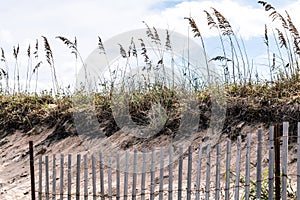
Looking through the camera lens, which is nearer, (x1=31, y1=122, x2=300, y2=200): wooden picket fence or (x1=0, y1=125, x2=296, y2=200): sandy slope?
(x1=31, y1=122, x2=300, y2=200): wooden picket fence

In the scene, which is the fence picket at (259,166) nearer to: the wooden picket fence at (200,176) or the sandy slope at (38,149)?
the wooden picket fence at (200,176)

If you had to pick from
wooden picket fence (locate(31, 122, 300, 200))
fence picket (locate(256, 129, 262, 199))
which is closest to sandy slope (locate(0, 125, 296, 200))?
wooden picket fence (locate(31, 122, 300, 200))

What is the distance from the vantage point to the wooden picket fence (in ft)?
14.4

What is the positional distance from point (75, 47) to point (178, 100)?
239 centimetres

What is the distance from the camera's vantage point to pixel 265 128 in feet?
22.3

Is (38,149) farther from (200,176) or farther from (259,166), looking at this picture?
(259,166)

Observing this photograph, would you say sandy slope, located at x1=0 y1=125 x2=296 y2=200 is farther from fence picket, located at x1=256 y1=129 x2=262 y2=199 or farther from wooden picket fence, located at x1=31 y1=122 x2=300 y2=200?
fence picket, located at x1=256 y1=129 x2=262 y2=199

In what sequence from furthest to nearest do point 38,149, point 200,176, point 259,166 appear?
point 38,149
point 200,176
point 259,166

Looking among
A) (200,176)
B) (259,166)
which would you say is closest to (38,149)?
(200,176)

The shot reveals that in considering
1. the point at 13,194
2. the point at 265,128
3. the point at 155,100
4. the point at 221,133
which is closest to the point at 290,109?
the point at 265,128

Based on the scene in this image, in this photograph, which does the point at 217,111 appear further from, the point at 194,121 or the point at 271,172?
the point at 271,172

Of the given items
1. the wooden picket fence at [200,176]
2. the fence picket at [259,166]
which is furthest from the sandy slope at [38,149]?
the fence picket at [259,166]

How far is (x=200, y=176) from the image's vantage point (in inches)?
216

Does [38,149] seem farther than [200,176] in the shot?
Yes
